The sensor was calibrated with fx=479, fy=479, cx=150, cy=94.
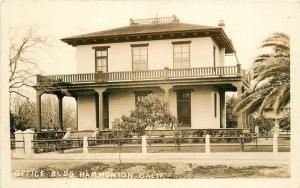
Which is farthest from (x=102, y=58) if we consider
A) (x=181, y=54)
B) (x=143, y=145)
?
(x=143, y=145)

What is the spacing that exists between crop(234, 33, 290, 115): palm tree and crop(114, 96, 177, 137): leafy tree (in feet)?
12.9

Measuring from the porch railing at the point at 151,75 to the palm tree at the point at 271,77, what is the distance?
6.64 meters

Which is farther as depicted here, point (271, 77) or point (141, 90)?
point (141, 90)

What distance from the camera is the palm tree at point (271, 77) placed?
12469mm

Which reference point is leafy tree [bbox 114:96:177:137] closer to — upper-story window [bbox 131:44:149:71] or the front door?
the front door

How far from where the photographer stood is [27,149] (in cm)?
1507

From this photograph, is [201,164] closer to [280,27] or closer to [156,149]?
[156,149]

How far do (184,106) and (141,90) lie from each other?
203 centimetres

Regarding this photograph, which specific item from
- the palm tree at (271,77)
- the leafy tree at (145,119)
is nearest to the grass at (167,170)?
the palm tree at (271,77)

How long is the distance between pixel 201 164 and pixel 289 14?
15.6ft

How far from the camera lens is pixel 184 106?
832 inches

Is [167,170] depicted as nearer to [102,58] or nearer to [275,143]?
[275,143]

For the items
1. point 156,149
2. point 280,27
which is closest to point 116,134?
point 156,149

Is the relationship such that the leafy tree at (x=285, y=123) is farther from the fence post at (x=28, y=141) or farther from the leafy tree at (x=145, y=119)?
the fence post at (x=28, y=141)
